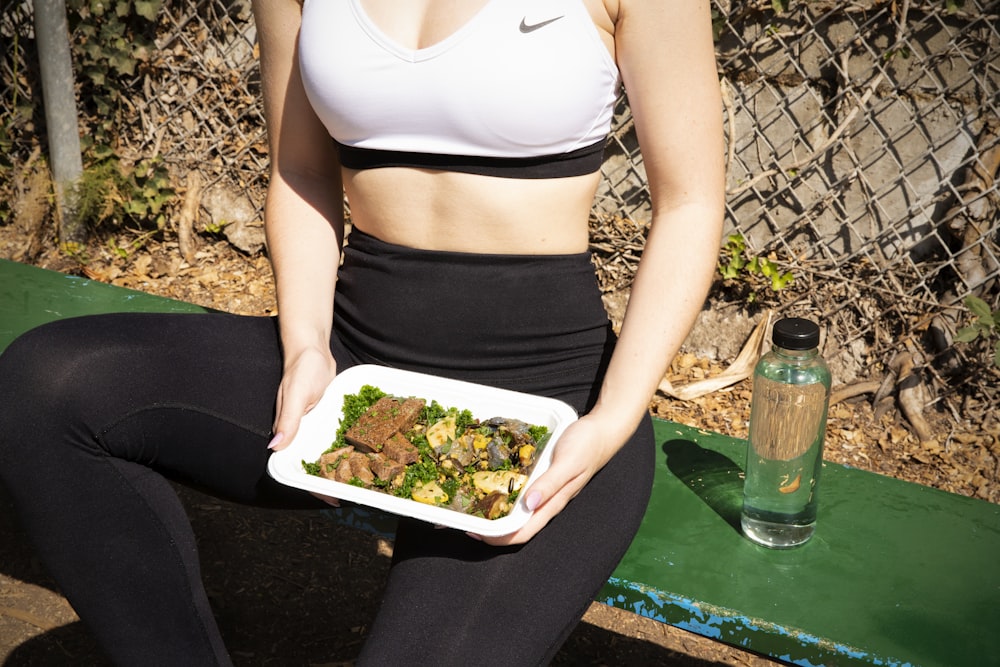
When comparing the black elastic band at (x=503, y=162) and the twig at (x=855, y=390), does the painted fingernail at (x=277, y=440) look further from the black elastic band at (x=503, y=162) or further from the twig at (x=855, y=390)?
the twig at (x=855, y=390)

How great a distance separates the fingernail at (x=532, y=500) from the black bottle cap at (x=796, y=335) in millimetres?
535

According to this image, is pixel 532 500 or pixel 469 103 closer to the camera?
pixel 532 500

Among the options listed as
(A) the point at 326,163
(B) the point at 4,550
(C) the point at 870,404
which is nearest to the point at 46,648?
(B) the point at 4,550

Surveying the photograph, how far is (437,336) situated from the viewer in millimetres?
1561

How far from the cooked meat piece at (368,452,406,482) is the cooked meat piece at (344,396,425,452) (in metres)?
0.03

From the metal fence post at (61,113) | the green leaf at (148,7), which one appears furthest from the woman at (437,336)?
the green leaf at (148,7)

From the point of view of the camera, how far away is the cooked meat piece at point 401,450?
1.35 metres

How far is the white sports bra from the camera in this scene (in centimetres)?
142

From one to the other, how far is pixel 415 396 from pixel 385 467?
21 centimetres

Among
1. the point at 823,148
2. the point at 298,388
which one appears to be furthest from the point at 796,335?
the point at 823,148

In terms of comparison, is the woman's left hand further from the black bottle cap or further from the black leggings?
the black bottle cap

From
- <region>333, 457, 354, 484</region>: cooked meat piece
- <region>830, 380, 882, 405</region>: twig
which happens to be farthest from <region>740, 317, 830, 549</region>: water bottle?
<region>830, 380, 882, 405</region>: twig

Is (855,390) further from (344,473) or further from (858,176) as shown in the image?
(344,473)

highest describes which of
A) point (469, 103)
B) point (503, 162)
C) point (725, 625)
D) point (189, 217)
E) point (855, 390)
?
point (469, 103)
